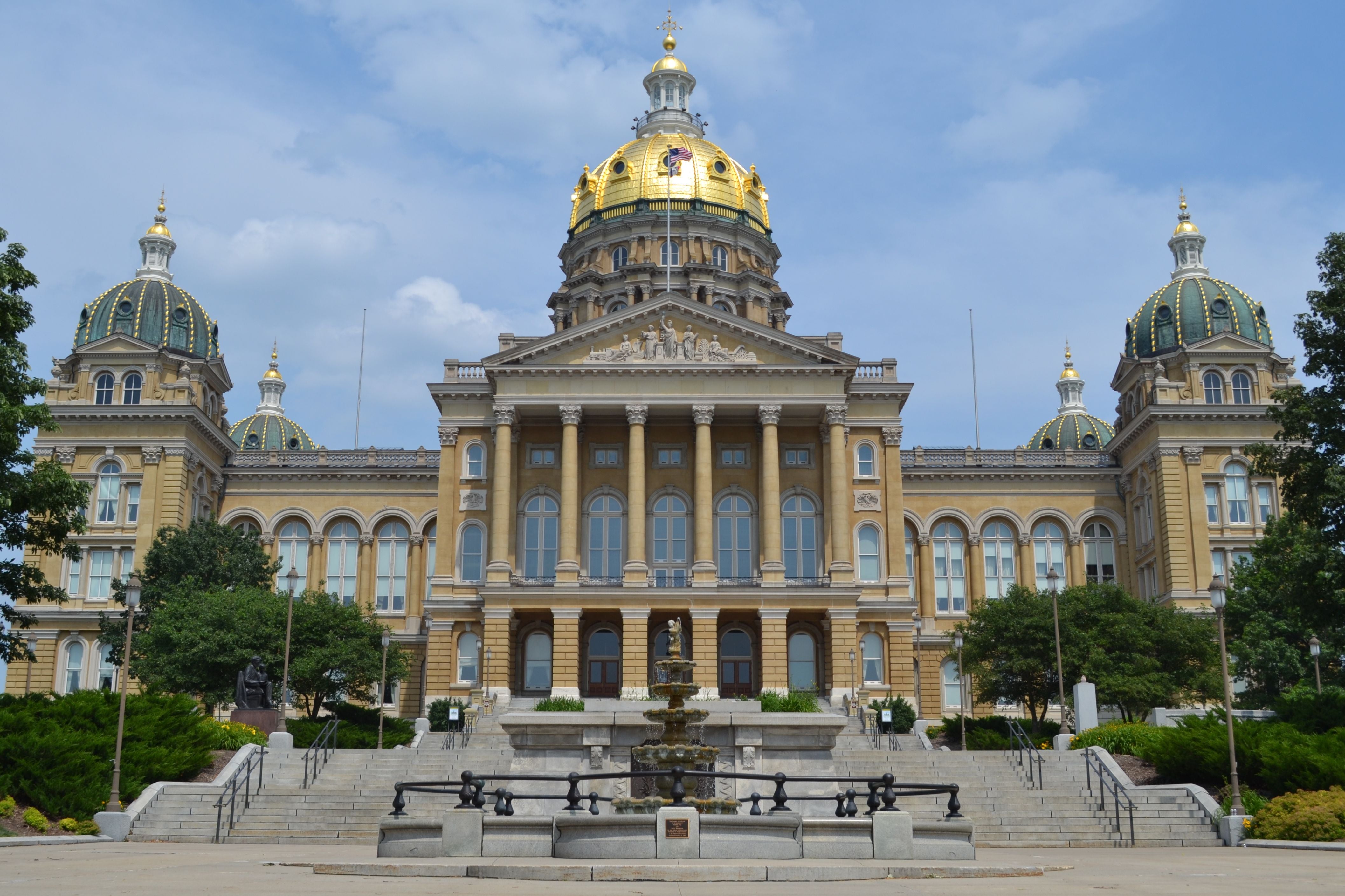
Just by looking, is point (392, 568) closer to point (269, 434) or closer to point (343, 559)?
point (343, 559)

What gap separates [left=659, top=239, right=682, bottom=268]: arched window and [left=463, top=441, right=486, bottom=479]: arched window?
68.6 feet

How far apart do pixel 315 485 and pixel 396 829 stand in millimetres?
53737

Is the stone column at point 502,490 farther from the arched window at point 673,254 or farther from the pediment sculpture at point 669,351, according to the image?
the arched window at point 673,254

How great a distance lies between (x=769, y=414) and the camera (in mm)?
57906

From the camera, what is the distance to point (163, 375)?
2586 inches

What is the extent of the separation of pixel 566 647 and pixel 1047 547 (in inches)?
1128

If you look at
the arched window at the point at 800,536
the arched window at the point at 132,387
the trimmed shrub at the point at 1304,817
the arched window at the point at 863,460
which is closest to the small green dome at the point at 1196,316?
the arched window at the point at 863,460

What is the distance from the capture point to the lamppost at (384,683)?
43.4 m

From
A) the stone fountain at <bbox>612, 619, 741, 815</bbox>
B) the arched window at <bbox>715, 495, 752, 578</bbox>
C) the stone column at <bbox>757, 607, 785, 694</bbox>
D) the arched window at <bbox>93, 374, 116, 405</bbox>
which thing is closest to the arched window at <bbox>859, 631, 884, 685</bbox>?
the stone column at <bbox>757, 607, 785, 694</bbox>

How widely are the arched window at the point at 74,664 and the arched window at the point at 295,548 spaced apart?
10.5 metres

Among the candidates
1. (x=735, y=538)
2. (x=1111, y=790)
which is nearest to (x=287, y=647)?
(x=1111, y=790)

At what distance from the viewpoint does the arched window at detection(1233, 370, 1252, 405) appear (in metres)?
64.6

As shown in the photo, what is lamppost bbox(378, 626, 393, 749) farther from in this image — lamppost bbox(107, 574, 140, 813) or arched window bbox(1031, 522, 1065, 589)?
arched window bbox(1031, 522, 1065, 589)

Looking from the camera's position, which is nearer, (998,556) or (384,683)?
(384,683)
